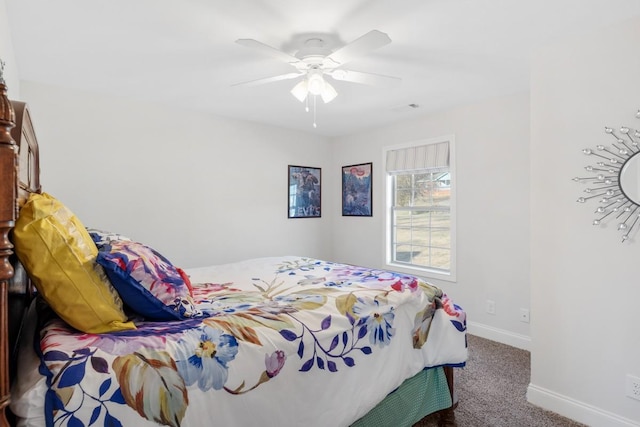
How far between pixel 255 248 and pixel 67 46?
264 centimetres

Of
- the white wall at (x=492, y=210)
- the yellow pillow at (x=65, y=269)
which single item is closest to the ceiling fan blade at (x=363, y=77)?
the white wall at (x=492, y=210)

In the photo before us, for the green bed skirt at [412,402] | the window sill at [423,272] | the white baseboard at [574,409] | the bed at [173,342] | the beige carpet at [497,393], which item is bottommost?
the beige carpet at [497,393]

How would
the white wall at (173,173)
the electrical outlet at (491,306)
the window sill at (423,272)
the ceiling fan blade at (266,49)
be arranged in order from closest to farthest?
the ceiling fan blade at (266,49) → the white wall at (173,173) → the electrical outlet at (491,306) → the window sill at (423,272)

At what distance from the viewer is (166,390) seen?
105 centimetres

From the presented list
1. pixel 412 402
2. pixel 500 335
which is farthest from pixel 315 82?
pixel 500 335

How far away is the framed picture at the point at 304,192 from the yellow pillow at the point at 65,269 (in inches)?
133

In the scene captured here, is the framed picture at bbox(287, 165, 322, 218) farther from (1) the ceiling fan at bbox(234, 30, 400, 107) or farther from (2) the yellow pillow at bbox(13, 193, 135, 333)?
(2) the yellow pillow at bbox(13, 193, 135, 333)

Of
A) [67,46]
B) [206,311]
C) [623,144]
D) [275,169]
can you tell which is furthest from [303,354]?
[275,169]

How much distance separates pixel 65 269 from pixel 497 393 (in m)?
2.66

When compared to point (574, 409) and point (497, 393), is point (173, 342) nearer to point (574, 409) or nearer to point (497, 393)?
point (497, 393)

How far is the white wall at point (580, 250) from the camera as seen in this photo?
1918 millimetres

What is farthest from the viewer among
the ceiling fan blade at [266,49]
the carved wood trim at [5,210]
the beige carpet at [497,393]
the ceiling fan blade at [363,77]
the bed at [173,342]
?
the ceiling fan blade at [363,77]

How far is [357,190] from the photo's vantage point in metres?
4.70

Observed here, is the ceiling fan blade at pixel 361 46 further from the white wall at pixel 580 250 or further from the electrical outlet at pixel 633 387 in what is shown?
the electrical outlet at pixel 633 387
